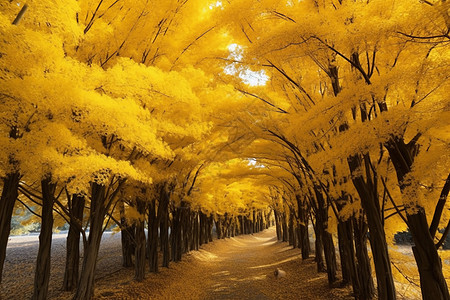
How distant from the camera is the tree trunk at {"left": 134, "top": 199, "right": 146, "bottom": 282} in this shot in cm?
944

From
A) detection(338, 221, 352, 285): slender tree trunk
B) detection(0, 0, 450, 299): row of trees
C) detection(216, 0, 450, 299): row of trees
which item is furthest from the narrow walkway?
detection(216, 0, 450, 299): row of trees

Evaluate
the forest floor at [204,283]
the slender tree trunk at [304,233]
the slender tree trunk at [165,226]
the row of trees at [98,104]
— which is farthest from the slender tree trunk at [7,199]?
the slender tree trunk at [304,233]

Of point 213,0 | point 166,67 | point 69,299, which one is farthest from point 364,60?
point 69,299

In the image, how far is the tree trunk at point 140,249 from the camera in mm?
9438

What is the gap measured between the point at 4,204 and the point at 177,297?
5902 mm

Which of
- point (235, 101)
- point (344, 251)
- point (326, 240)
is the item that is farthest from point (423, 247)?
point (326, 240)

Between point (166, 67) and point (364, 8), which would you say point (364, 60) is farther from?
point (166, 67)

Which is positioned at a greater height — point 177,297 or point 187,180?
point 187,180

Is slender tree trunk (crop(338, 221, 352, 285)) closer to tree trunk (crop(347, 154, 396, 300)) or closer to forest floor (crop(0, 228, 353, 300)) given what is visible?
forest floor (crop(0, 228, 353, 300))

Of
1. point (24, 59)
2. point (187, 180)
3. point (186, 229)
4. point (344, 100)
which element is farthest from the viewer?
point (186, 229)

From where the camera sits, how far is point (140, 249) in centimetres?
966

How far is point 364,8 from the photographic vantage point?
3.95 metres

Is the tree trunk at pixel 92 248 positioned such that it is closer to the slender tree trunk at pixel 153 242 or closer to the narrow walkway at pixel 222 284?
the narrow walkway at pixel 222 284

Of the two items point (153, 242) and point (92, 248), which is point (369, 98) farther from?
point (153, 242)
